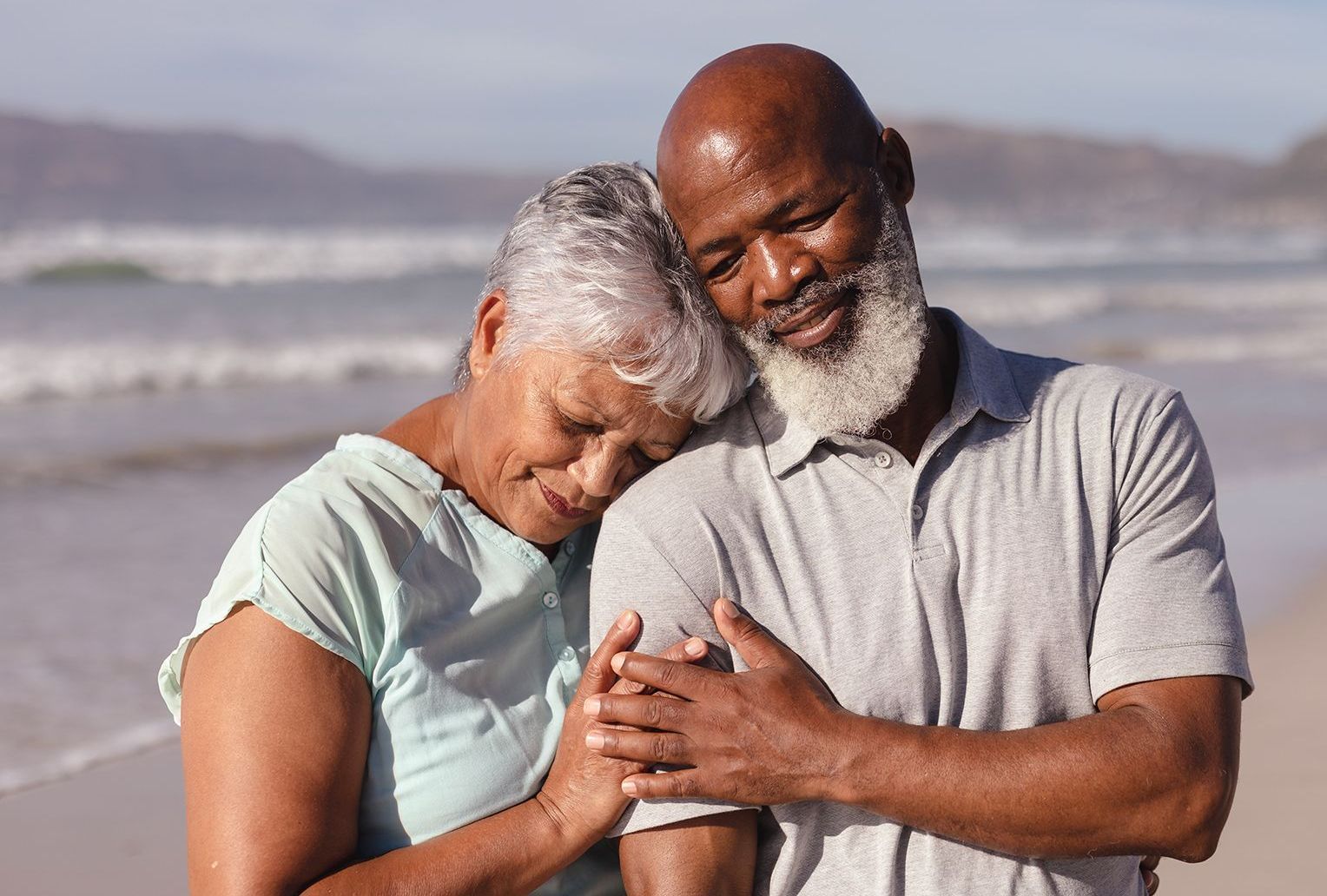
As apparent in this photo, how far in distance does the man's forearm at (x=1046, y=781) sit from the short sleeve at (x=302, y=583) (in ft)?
2.34

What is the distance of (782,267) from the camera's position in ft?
7.04

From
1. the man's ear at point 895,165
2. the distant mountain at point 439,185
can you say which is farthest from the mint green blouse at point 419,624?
the distant mountain at point 439,185

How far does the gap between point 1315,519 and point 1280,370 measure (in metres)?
5.55

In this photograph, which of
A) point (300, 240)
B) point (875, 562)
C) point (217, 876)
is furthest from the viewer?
point (300, 240)

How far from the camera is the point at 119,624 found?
16.9 ft

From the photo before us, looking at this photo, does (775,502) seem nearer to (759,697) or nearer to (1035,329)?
(759,697)

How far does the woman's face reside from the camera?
2.17m

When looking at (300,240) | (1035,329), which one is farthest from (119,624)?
(300,240)

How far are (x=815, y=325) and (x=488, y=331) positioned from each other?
0.54 m

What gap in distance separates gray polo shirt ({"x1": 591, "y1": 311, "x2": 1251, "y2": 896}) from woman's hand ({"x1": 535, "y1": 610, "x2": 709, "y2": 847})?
0.04m

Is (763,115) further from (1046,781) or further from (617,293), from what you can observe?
(1046,781)

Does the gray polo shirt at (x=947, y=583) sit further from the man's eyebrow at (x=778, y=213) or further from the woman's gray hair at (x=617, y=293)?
the man's eyebrow at (x=778, y=213)

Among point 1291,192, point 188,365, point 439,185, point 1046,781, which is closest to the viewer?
point 1046,781

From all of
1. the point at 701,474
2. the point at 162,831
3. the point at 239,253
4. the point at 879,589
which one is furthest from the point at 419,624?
the point at 239,253
